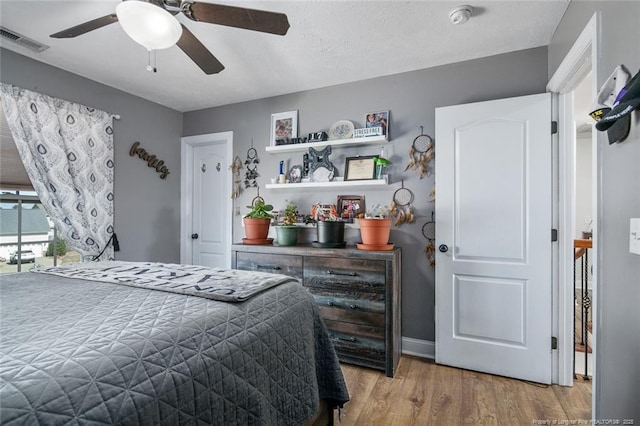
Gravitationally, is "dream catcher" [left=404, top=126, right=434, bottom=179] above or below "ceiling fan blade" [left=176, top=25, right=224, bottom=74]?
below

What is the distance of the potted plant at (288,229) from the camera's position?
273 centimetres

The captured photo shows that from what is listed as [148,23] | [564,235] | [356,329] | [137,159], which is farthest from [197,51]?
[564,235]

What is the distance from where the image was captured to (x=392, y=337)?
7.30ft

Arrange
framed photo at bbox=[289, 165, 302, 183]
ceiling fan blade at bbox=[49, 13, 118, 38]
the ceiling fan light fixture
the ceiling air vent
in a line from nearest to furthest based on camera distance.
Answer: the ceiling fan light fixture
ceiling fan blade at bbox=[49, 13, 118, 38]
the ceiling air vent
framed photo at bbox=[289, 165, 302, 183]

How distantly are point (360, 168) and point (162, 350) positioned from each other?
7.47 feet

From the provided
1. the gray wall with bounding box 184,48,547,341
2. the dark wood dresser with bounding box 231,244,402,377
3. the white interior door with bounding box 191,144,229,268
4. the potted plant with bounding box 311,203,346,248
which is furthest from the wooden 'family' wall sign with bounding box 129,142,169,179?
the potted plant with bounding box 311,203,346,248

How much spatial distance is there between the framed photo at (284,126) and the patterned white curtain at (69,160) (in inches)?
60.8

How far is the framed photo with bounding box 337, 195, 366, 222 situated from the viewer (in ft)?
9.24

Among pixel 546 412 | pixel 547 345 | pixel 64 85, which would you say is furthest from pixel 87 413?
pixel 64 85

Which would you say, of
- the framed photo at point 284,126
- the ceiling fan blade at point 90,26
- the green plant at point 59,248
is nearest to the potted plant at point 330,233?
the framed photo at point 284,126

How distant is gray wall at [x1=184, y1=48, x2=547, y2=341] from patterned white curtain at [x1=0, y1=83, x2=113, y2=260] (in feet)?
4.98

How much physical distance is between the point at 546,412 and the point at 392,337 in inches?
37.9

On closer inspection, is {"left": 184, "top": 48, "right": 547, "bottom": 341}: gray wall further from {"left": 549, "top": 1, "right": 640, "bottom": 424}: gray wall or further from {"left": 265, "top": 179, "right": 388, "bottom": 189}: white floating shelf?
{"left": 549, "top": 1, "right": 640, "bottom": 424}: gray wall

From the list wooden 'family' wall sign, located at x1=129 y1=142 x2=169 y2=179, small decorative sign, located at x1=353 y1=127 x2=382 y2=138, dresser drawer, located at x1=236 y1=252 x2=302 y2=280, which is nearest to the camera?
dresser drawer, located at x1=236 y1=252 x2=302 y2=280
